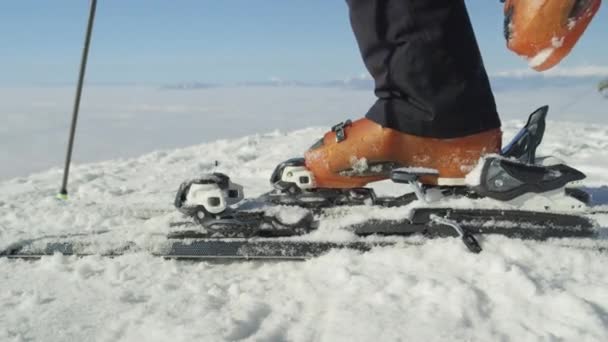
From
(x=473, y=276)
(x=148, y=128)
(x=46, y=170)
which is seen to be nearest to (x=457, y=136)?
(x=473, y=276)

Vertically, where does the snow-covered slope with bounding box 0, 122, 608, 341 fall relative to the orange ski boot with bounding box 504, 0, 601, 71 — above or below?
below

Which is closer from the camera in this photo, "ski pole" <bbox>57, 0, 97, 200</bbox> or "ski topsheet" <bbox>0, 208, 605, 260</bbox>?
"ski topsheet" <bbox>0, 208, 605, 260</bbox>

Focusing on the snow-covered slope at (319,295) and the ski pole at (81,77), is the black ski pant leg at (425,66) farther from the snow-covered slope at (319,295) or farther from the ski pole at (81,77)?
the ski pole at (81,77)

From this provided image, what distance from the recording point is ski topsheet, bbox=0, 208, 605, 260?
4.73 ft

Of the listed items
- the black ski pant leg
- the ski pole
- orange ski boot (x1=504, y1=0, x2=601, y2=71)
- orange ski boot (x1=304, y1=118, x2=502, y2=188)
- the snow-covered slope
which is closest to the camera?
the snow-covered slope

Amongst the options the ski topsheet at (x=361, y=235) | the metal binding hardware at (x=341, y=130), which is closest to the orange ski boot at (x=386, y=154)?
the metal binding hardware at (x=341, y=130)

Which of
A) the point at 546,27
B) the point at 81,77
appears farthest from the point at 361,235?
the point at 81,77

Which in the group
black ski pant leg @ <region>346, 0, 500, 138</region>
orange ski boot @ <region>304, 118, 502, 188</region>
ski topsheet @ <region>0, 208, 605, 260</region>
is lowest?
ski topsheet @ <region>0, 208, 605, 260</region>

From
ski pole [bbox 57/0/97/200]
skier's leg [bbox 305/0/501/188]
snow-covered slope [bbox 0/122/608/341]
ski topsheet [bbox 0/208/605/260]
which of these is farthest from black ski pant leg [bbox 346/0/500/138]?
ski pole [bbox 57/0/97/200]

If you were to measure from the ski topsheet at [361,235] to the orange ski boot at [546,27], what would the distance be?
1.66ft

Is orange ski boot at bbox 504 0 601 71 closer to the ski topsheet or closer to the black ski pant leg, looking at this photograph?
the black ski pant leg

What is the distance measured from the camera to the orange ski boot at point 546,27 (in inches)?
54.8

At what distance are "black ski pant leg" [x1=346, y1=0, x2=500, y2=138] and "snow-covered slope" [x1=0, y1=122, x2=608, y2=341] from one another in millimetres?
436

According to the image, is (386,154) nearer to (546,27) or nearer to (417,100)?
(417,100)
